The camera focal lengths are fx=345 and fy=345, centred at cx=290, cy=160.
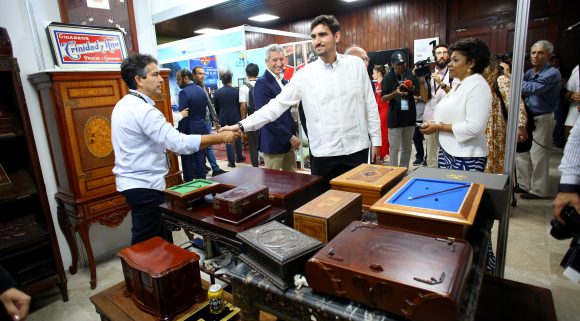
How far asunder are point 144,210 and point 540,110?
373 centimetres

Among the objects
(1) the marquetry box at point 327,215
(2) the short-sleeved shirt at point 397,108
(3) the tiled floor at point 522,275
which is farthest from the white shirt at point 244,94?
(1) the marquetry box at point 327,215

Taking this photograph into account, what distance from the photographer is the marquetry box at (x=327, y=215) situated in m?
1.19

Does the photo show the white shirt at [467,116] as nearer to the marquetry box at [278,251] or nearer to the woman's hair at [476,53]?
the woman's hair at [476,53]

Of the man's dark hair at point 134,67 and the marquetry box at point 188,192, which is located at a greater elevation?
the man's dark hair at point 134,67

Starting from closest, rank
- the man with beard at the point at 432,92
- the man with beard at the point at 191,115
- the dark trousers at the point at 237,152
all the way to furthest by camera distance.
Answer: the man with beard at the point at 432,92 → the man with beard at the point at 191,115 → the dark trousers at the point at 237,152

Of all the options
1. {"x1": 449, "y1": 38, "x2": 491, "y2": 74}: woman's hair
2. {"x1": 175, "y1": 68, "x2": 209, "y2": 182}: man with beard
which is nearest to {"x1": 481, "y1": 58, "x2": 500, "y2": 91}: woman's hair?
{"x1": 449, "y1": 38, "x2": 491, "y2": 74}: woman's hair

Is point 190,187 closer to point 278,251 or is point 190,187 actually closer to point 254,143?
point 278,251

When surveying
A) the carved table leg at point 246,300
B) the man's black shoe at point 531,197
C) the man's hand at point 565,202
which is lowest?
the man's black shoe at point 531,197

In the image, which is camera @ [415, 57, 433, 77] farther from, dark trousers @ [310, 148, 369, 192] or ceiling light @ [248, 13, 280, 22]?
ceiling light @ [248, 13, 280, 22]

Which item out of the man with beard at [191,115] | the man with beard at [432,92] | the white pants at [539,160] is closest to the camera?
the white pants at [539,160]

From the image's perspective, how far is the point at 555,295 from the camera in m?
2.13

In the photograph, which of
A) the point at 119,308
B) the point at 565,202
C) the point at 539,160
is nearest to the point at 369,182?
the point at 565,202

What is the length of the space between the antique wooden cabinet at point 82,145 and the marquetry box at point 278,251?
182 cm

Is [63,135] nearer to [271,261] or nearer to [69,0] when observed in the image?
[69,0]
